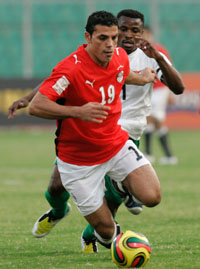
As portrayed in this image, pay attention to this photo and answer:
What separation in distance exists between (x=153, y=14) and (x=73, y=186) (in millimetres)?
17991

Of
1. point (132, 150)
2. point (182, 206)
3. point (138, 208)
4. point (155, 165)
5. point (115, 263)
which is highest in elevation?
point (132, 150)

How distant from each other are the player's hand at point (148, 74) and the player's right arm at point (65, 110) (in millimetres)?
1074

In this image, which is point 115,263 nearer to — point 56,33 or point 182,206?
point 182,206

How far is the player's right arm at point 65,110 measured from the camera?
5.07m

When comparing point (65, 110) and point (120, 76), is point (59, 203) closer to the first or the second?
point (120, 76)

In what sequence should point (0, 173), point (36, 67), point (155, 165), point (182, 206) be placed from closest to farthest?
point (182, 206) → point (0, 173) → point (155, 165) → point (36, 67)

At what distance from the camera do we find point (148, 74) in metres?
6.27

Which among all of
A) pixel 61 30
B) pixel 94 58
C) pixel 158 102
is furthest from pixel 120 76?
pixel 61 30

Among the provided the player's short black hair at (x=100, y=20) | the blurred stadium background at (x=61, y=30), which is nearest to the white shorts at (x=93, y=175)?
the player's short black hair at (x=100, y=20)

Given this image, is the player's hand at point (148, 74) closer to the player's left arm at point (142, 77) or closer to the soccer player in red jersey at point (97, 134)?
the player's left arm at point (142, 77)

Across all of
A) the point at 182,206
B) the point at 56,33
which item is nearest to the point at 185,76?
the point at 56,33

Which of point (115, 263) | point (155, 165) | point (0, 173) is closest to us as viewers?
point (115, 263)

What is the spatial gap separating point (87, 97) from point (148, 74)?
911 millimetres

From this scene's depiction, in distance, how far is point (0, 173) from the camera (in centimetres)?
1238
